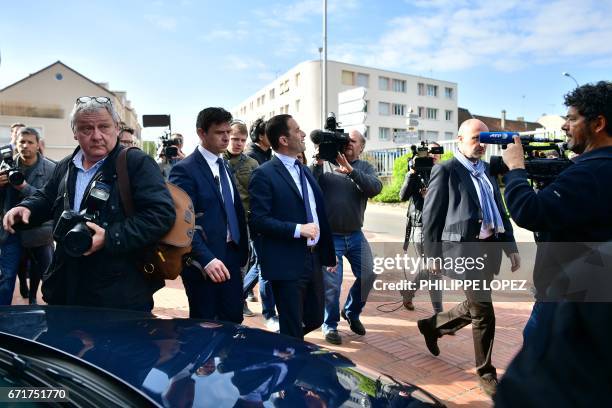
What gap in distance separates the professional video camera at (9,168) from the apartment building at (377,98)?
43229 millimetres

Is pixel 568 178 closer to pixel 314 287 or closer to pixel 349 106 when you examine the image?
pixel 314 287

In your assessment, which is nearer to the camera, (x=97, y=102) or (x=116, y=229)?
(x=116, y=229)

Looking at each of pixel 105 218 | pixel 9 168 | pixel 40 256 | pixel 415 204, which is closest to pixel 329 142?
pixel 415 204

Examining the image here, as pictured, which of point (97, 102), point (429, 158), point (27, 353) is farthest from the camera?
point (429, 158)

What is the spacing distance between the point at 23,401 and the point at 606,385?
1327 millimetres

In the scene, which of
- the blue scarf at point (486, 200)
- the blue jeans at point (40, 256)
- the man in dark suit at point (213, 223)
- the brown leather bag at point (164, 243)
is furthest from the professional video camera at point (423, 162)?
the blue jeans at point (40, 256)

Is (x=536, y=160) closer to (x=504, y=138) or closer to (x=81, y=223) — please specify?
(x=504, y=138)

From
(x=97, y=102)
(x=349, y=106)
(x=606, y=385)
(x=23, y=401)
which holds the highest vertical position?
(x=349, y=106)

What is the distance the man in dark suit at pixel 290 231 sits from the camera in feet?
10.2

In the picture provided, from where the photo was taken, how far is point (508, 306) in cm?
539

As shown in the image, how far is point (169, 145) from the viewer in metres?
6.58

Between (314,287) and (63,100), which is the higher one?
(63,100)

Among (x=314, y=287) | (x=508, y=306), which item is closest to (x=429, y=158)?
(x=508, y=306)

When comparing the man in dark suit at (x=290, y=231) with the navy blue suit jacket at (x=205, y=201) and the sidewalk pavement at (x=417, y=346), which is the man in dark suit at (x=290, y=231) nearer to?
the navy blue suit jacket at (x=205, y=201)
